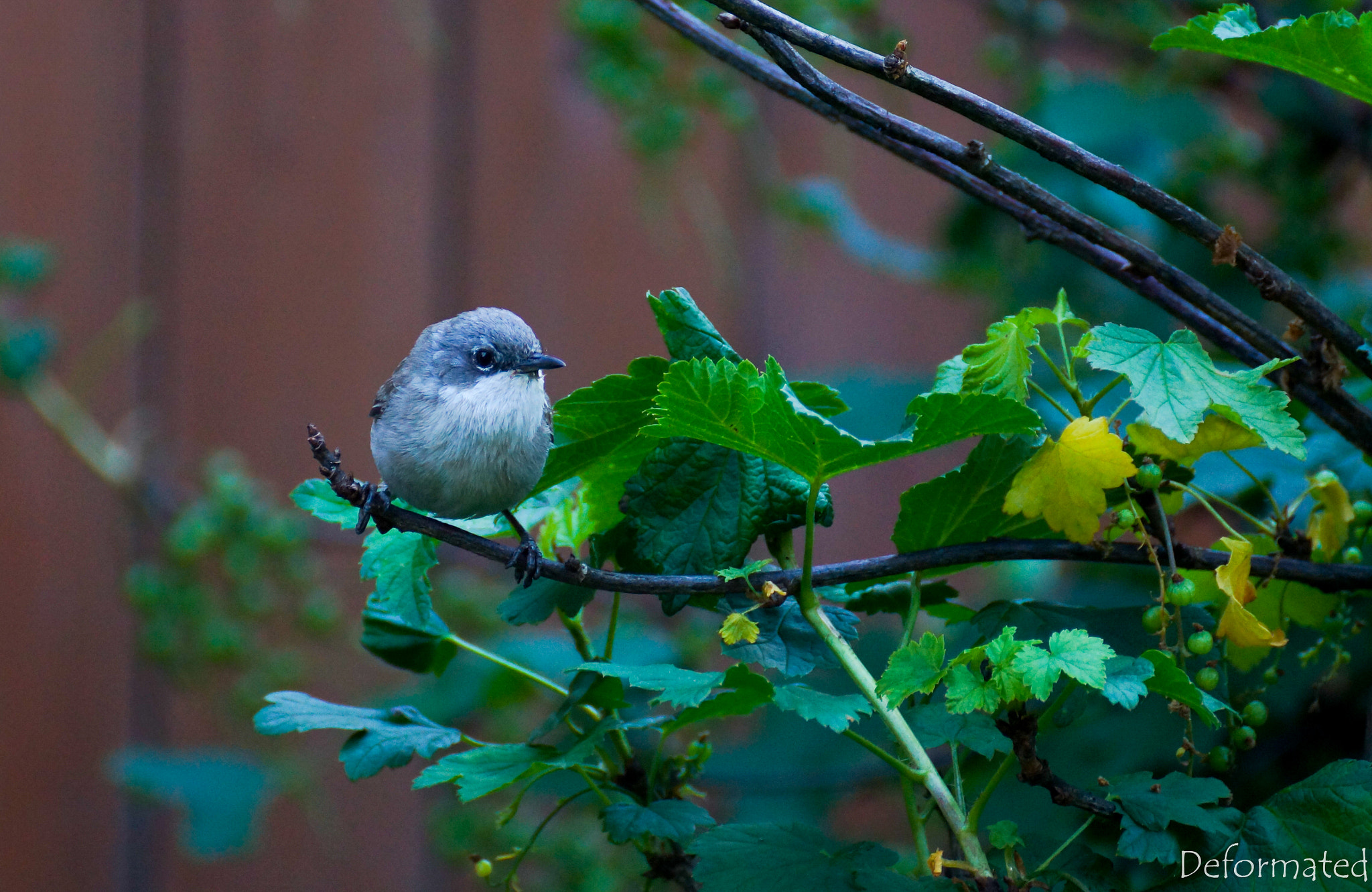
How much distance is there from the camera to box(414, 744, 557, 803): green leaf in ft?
2.90

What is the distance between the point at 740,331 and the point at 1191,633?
82.2 inches

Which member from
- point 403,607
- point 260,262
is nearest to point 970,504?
point 403,607

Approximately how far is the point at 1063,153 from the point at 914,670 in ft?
1.36

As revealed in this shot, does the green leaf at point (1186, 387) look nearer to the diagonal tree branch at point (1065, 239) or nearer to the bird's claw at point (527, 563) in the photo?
the diagonal tree branch at point (1065, 239)

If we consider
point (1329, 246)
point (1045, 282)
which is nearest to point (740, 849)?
point (1045, 282)

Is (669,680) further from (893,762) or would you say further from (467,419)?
(467,419)

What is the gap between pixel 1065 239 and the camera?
1.03 metres

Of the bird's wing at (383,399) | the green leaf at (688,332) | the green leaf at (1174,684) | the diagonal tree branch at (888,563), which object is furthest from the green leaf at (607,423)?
the bird's wing at (383,399)

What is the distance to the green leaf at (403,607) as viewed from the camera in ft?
3.31

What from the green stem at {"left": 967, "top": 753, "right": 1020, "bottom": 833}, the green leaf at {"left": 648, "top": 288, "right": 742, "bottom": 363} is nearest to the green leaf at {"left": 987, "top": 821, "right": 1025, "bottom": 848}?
the green stem at {"left": 967, "top": 753, "right": 1020, "bottom": 833}

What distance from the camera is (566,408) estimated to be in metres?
0.99

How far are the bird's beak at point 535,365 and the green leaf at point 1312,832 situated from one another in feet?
3.39

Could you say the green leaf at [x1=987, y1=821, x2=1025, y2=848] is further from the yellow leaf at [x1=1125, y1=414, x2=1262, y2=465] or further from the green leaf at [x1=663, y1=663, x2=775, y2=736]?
the yellow leaf at [x1=1125, y1=414, x2=1262, y2=465]

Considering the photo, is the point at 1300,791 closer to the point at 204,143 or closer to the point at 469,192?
the point at 469,192
